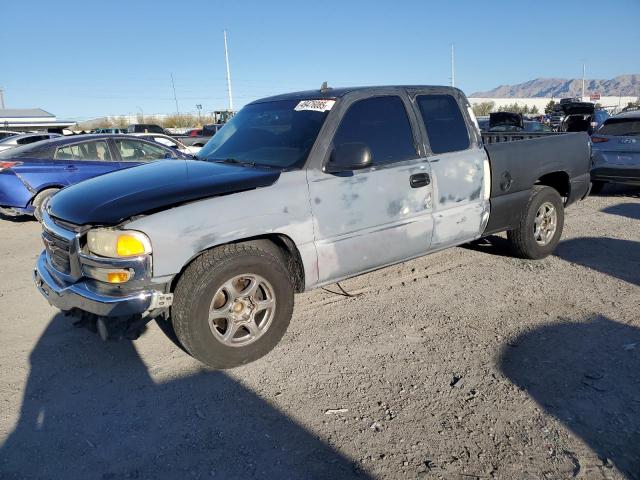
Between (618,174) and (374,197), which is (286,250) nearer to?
(374,197)

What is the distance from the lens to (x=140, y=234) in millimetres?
2846

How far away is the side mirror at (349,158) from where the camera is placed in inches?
138

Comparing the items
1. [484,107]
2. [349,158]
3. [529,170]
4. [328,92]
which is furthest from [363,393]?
[484,107]

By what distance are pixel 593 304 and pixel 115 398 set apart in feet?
12.9

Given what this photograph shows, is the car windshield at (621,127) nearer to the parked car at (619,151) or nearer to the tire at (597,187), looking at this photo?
the parked car at (619,151)

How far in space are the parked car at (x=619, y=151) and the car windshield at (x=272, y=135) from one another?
6843 mm

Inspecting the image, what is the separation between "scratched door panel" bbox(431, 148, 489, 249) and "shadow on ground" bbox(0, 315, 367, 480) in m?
2.33

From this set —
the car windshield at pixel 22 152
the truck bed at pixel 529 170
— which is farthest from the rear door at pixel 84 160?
the truck bed at pixel 529 170

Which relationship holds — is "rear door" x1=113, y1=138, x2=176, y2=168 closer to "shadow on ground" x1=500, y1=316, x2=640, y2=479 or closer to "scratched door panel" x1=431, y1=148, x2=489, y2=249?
"scratched door panel" x1=431, y1=148, x2=489, y2=249

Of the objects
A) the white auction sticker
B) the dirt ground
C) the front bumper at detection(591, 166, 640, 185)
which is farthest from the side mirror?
the front bumper at detection(591, 166, 640, 185)

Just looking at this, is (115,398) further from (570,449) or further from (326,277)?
(570,449)

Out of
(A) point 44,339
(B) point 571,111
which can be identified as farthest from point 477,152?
(B) point 571,111

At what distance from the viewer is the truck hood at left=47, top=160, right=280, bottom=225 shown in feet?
9.69

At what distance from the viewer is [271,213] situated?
330 centimetres
